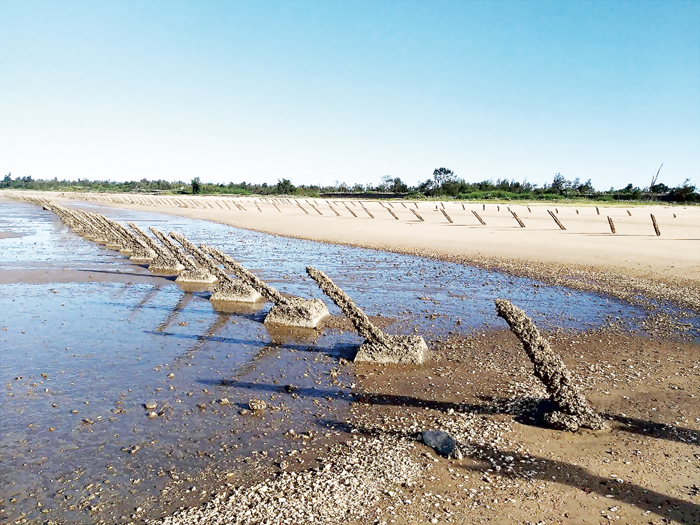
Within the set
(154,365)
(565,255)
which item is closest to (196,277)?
(154,365)

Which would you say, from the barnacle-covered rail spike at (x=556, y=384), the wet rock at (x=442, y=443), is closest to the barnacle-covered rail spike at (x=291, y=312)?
the barnacle-covered rail spike at (x=556, y=384)

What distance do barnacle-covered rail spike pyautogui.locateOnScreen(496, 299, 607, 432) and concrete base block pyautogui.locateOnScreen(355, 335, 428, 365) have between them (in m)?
2.15

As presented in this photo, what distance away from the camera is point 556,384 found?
20.8ft

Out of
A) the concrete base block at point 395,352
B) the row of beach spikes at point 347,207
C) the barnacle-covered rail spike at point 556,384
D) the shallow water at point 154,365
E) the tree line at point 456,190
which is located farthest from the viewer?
the tree line at point 456,190

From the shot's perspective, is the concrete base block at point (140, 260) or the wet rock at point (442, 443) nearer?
the wet rock at point (442, 443)

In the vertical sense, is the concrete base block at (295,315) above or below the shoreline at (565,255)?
below

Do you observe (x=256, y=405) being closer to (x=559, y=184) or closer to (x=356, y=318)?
(x=356, y=318)

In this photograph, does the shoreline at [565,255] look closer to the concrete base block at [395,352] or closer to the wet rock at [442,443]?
the concrete base block at [395,352]

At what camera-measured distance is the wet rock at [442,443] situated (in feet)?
17.7

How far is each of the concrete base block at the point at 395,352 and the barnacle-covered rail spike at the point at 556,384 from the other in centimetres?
215

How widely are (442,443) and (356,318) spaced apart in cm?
337

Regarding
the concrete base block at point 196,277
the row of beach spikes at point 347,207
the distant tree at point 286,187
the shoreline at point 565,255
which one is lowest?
Result: the concrete base block at point 196,277

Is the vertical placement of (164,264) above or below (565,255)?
below

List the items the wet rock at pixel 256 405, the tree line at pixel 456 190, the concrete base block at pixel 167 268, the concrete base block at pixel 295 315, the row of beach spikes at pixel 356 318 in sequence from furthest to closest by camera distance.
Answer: the tree line at pixel 456 190 < the concrete base block at pixel 167 268 < the concrete base block at pixel 295 315 < the wet rock at pixel 256 405 < the row of beach spikes at pixel 356 318
